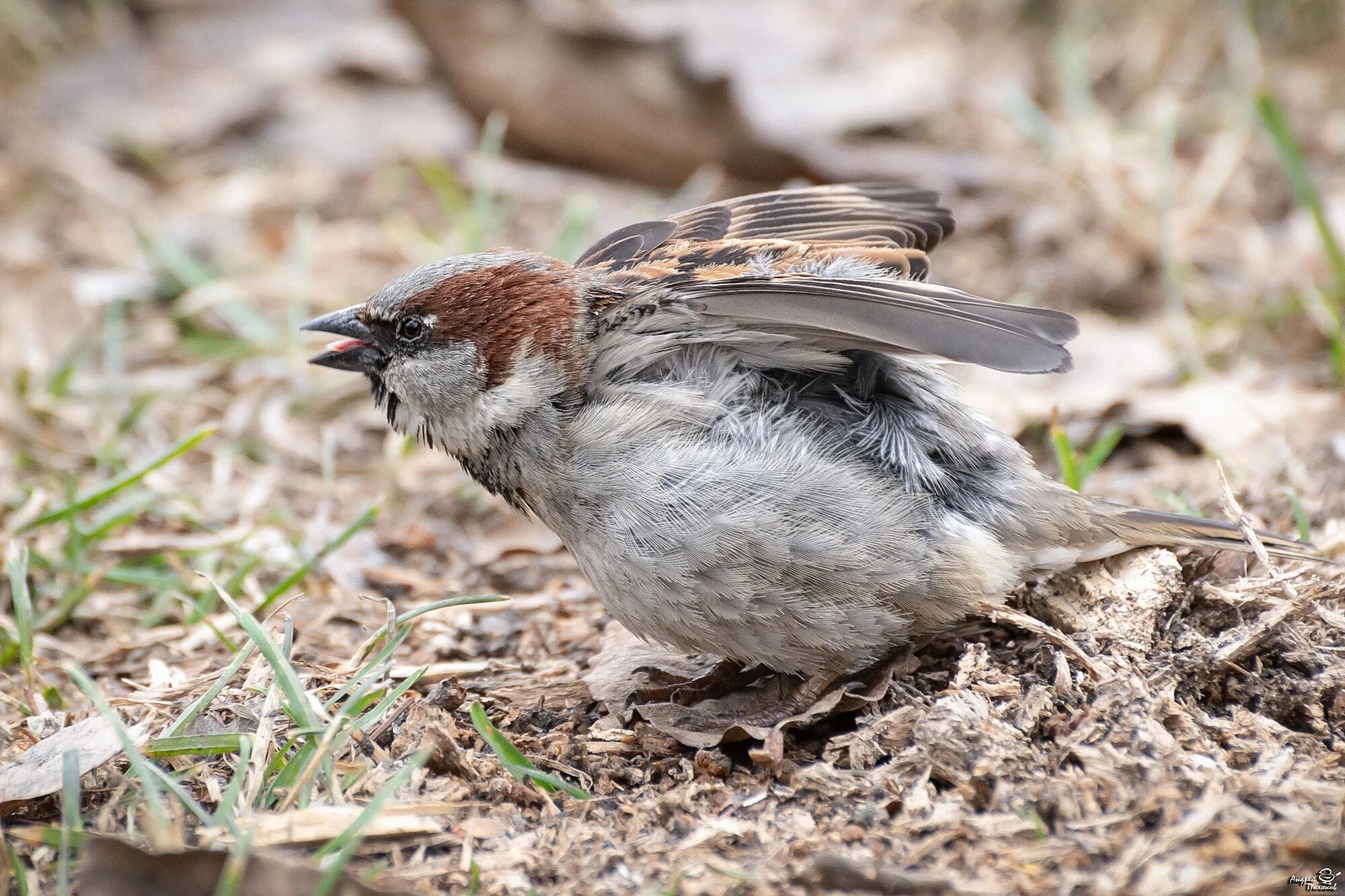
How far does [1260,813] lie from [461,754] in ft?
5.36

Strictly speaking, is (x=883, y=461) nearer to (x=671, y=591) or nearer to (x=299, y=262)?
(x=671, y=591)

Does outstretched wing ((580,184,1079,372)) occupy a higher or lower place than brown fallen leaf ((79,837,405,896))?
higher

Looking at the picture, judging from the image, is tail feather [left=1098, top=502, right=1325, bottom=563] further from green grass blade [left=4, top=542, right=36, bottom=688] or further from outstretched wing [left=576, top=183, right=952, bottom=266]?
green grass blade [left=4, top=542, right=36, bottom=688]

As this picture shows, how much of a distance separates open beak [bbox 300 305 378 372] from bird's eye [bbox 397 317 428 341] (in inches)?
4.3

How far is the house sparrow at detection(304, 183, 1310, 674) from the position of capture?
299cm

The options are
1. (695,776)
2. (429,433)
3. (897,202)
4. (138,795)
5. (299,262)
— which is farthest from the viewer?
(299,262)

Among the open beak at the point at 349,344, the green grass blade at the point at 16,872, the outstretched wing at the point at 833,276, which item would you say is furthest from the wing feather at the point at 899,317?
the green grass blade at the point at 16,872

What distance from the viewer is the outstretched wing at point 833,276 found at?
9.16 feet

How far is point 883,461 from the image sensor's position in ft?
10.3

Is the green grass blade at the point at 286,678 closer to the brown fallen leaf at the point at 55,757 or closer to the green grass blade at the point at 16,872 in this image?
the brown fallen leaf at the point at 55,757

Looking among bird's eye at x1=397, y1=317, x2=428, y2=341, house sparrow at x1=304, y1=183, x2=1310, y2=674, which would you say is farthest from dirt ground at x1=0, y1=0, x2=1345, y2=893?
bird's eye at x1=397, y1=317, x2=428, y2=341

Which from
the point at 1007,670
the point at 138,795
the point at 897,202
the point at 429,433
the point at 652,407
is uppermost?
the point at 897,202

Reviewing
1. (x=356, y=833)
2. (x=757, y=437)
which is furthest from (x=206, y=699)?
(x=757, y=437)

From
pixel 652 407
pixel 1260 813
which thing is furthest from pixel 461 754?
pixel 1260 813
